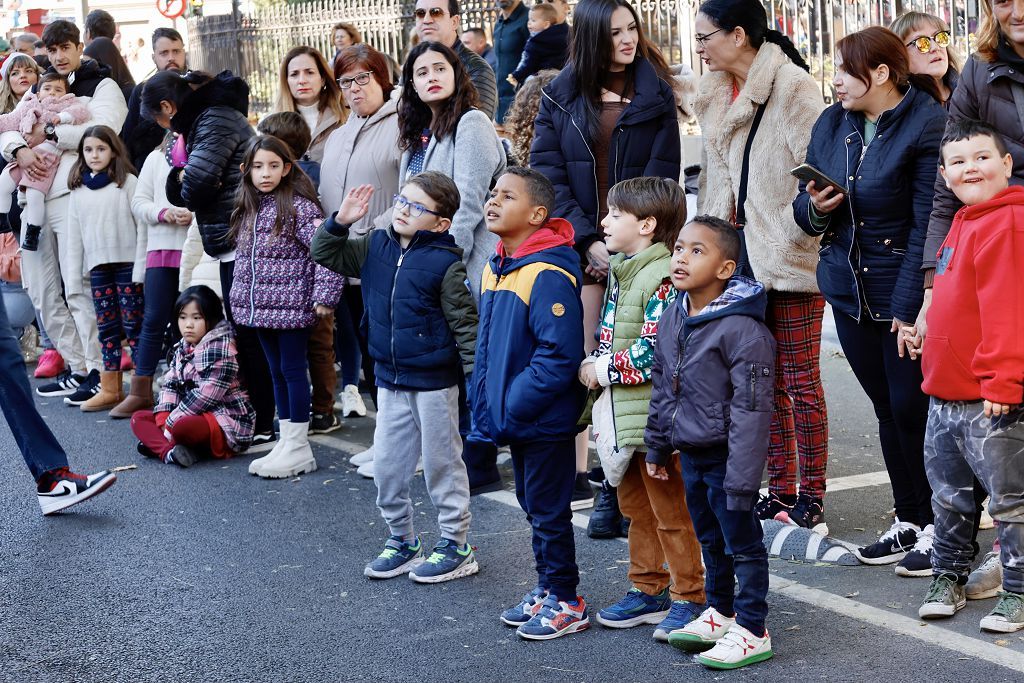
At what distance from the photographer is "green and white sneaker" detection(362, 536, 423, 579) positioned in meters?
5.42

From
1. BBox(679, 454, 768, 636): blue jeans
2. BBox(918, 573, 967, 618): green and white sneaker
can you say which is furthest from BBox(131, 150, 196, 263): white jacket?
BBox(918, 573, 967, 618): green and white sneaker

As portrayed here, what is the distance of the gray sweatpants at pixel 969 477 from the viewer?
4.39 meters

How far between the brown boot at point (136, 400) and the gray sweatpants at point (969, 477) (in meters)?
5.92

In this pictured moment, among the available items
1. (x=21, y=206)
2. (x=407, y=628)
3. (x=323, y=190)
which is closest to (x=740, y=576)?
(x=407, y=628)

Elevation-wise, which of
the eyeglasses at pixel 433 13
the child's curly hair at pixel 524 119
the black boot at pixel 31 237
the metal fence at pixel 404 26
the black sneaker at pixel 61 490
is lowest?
the black sneaker at pixel 61 490

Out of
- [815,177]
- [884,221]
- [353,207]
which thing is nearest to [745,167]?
[815,177]

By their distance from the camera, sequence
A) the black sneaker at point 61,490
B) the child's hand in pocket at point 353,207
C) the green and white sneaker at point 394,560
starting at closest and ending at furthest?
the green and white sneaker at point 394,560 → the child's hand in pocket at point 353,207 → the black sneaker at point 61,490

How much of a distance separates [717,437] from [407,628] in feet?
4.56

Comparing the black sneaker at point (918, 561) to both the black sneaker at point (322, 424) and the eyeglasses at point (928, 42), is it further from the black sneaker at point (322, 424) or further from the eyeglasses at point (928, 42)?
the black sneaker at point (322, 424)

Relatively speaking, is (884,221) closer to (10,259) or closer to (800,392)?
(800,392)

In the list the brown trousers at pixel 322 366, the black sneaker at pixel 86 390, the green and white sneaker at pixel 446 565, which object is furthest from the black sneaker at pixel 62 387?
the green and white sneaker at pixel 446 565

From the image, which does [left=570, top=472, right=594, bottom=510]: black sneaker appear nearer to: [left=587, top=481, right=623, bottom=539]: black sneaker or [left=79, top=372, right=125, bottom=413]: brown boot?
[left=587, top=481, right=623, bottom=539]: black sneaker

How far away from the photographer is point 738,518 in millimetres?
4242

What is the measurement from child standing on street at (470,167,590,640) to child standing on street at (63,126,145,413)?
5164 mm
